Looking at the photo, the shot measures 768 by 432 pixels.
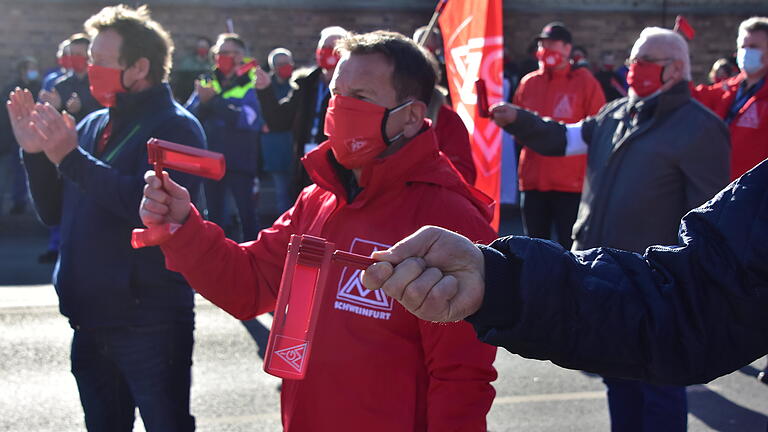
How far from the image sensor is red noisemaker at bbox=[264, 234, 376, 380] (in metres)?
1.56

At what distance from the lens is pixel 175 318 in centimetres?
347

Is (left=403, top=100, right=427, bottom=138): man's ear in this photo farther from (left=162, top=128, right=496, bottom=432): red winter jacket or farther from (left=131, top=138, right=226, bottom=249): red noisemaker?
(left=131, top=138, right=226, bottom=249): red noisemaker

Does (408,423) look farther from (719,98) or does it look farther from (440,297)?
(719,98)

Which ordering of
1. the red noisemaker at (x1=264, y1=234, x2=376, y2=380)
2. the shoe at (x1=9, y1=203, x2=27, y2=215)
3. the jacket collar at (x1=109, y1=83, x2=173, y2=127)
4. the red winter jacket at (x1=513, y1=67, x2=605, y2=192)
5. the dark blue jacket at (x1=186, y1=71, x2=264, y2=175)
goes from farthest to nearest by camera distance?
the shoe at (x1=9, y1=203, x2=27, y2=215) → the dark blue jacket at (x1=186, y1=71, x2=264, y2=175) → the red winter jacket at (x1=513, y1=67, x2=605, y2=192) → the jacket collar at (x1=109, y1=83, x2=173, y2=127) → the red noisemaker at (x1=264, y1=234, x2=376, y2=380)

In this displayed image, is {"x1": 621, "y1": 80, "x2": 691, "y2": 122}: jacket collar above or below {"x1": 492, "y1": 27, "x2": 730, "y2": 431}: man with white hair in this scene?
above

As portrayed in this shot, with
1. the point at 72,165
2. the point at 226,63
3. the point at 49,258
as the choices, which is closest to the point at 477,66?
the point at 72,165

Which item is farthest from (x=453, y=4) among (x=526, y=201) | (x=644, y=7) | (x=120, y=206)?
(x=644, y=7)

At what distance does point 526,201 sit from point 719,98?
5.65ft

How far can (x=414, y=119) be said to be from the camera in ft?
8.75

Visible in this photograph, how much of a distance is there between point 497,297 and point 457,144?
9.02 feet

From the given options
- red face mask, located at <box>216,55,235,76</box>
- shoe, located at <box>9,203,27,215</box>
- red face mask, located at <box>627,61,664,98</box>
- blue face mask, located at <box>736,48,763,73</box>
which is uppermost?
blue face mask, located at <box>736,48,763,73</box>

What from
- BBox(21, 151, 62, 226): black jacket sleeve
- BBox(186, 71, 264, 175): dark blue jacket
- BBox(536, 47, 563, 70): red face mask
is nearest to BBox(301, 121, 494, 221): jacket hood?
BBox(21, 151, 62, 226): black jacket sleeve

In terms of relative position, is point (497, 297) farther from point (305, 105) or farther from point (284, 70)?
point (284, 70)

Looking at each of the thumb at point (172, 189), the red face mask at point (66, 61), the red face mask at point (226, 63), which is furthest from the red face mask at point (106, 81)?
the red face mask at point (66, 61)
